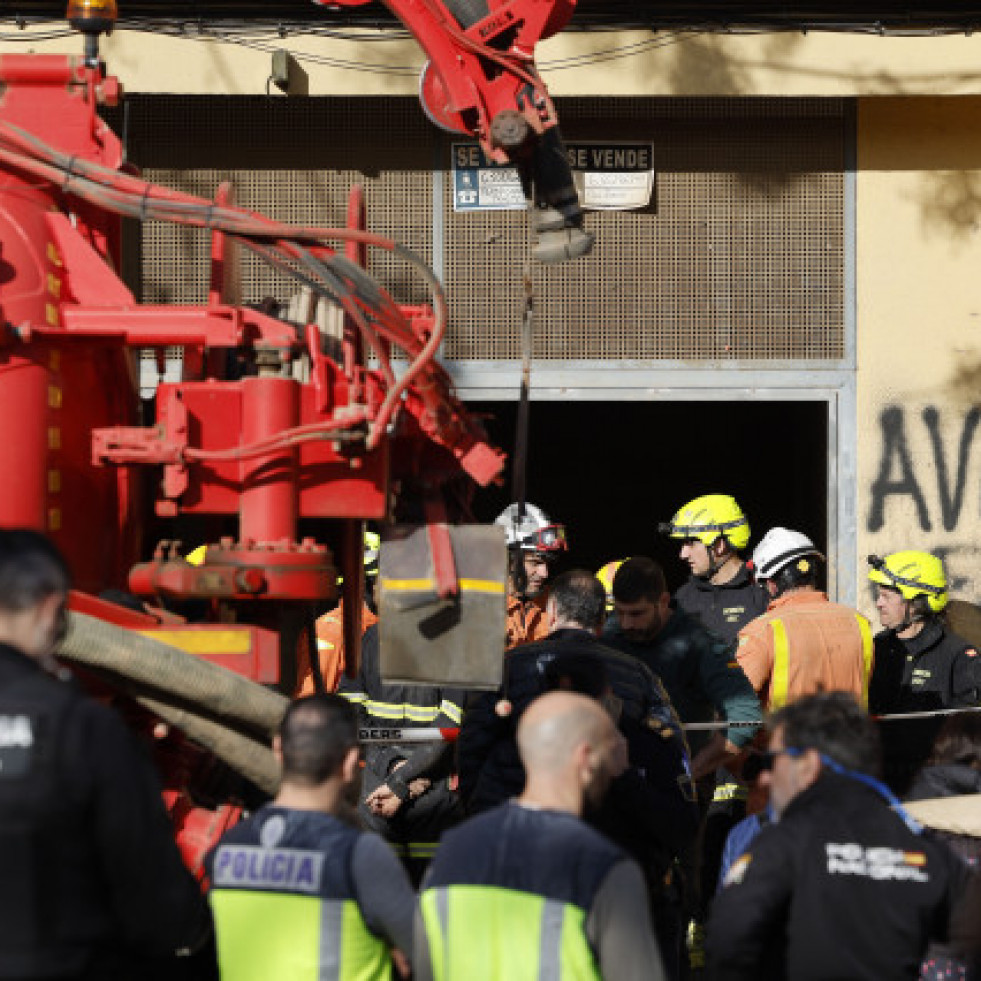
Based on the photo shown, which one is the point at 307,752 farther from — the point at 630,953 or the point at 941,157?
the point at 941,157

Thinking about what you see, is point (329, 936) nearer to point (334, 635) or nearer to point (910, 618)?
point (334, 635)

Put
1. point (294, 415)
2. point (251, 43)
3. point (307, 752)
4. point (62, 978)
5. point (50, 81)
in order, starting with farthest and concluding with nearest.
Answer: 1. point (251, 43)
2. point (50, 81)
3. point (294, 415)
4. point (307, 752)
5. point (62, 978)

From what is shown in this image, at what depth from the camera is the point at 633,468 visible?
47.0 feet

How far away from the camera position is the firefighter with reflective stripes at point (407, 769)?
738 centimetres

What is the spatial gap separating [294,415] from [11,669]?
5.68 ft

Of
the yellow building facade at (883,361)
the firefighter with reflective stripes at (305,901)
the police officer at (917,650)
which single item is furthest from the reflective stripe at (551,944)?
the yellow building facade at (883,361)

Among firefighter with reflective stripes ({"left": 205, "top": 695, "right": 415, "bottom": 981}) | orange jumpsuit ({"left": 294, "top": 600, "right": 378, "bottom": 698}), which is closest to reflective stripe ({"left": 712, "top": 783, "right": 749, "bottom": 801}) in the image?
orange jumpsuit ({"left": 294, "top": 600, "right": 378, "bottom": 698})

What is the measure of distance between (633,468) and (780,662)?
252 inches

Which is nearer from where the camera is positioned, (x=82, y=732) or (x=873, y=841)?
(x=82, y=732)

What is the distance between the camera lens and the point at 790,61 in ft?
32.1

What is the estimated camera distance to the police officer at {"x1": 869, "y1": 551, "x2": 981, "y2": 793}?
8.28 m

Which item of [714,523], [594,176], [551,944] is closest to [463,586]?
[551,944]

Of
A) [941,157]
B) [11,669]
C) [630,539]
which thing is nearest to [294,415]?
[11,669]

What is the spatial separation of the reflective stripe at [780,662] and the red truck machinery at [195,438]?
8.26ft
